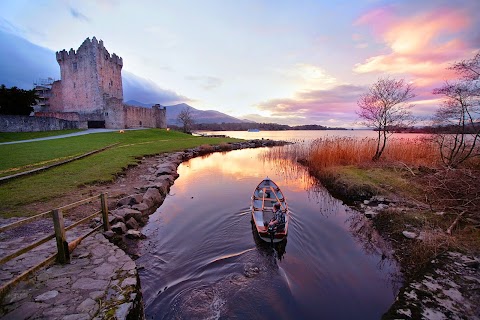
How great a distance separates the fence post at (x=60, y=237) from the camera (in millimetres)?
4484

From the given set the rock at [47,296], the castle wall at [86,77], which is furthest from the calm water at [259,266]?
the castle wall at [86,77]

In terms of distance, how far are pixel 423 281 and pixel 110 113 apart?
4397 cm

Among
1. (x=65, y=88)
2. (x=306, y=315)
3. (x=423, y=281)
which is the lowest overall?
(x=306, y=315)

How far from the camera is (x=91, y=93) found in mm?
40812

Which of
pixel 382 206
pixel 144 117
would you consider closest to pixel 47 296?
pixel 382 206

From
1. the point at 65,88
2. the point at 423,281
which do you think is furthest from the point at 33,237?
the point at 65,88

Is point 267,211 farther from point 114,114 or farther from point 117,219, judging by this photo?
point 114,114

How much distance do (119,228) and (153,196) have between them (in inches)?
137

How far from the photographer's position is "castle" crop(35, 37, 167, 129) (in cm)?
3903

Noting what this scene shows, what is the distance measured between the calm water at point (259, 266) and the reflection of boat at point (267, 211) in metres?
0.55

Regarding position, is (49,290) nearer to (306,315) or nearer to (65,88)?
(306,315)

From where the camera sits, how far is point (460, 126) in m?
10.4

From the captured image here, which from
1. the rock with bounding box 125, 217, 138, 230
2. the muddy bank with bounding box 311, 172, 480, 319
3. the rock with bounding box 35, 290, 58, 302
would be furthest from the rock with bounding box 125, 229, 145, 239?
the muddy bank with bounding box 311, 172, 480, 319

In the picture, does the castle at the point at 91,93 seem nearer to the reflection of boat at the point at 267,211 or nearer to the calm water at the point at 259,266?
the calm water at the point at 259,266
